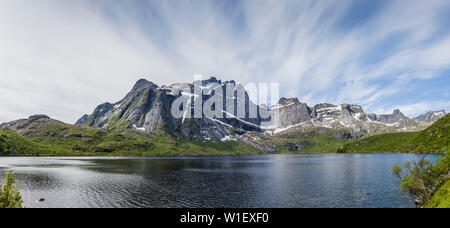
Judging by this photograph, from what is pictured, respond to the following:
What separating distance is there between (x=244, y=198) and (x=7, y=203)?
54.8m

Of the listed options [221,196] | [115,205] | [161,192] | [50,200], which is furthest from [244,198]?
[50,200]

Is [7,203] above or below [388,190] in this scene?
above

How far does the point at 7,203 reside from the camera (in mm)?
30078

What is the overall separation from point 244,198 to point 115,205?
124 ft
